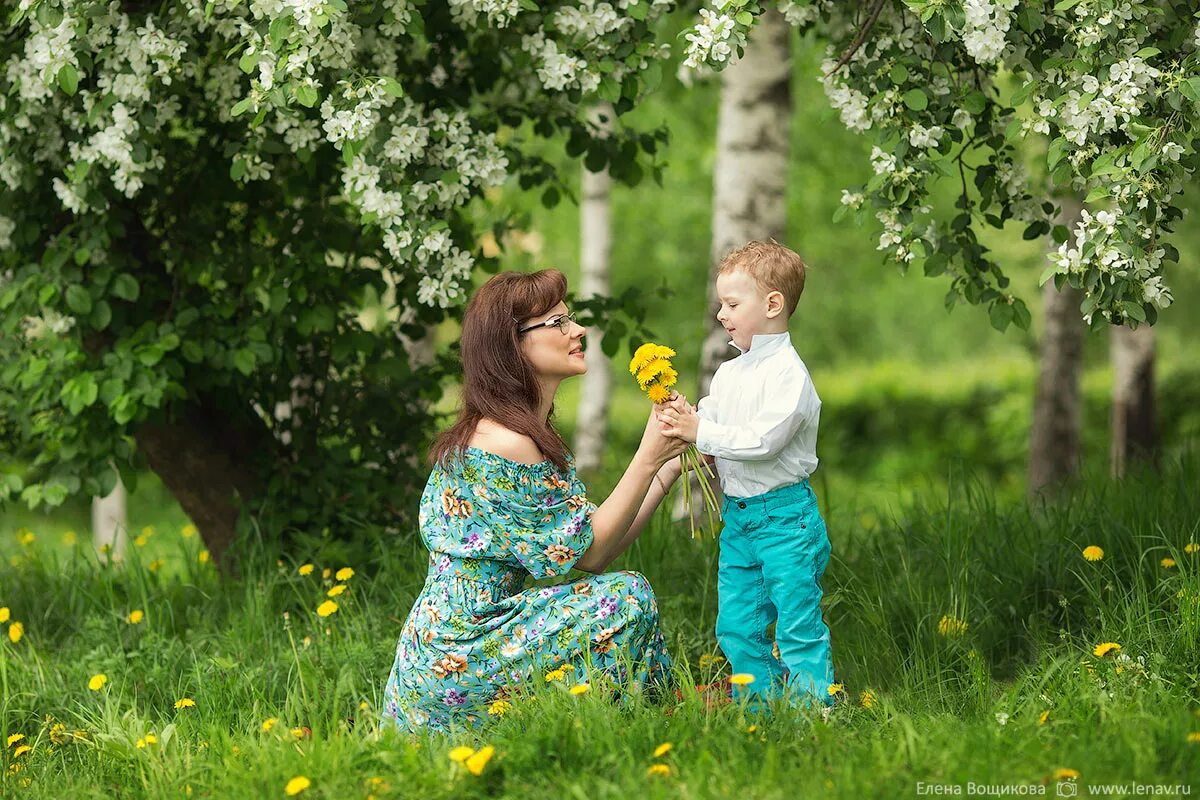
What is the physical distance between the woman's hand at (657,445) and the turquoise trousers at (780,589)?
0.76ft

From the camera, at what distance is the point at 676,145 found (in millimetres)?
11820

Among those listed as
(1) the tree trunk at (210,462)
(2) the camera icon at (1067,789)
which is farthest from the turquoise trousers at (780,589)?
(1) the tree trunk at (210,462)

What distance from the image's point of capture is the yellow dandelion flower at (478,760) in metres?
2.78

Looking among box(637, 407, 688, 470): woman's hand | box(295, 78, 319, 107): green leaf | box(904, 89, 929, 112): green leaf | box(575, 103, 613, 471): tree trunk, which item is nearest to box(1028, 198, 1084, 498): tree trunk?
box(575, 103, 613, 471): tree trunk

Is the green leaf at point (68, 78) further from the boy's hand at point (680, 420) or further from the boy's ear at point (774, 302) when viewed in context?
the boy's ear at point (774, 302)

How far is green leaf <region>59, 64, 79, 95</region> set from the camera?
3.70 metres

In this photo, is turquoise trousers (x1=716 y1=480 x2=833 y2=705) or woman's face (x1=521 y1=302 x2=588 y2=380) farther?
woman's face (x1=521 y1=302 x2=588 y2=380)

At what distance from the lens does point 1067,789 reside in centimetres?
259

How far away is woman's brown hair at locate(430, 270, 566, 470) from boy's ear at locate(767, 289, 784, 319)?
588 millimetres

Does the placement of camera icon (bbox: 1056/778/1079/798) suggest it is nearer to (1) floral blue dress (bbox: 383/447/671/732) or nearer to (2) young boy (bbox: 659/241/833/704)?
(2) young boy (bbox: 659/241/833/704)

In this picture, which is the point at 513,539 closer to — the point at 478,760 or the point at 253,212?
the point at 478,760

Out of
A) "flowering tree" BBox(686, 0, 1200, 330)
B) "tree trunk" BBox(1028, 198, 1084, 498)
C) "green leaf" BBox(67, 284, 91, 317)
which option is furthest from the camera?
"tree trunk" BBox(1028, 198, 1084, 498)

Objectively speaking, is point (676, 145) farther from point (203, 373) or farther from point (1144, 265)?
point (1144, 265)

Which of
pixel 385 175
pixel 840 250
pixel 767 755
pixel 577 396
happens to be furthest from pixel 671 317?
pixel 767 755
